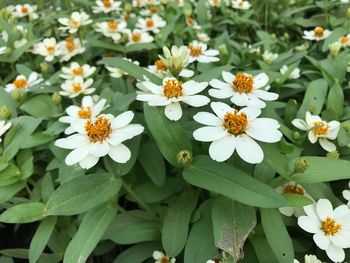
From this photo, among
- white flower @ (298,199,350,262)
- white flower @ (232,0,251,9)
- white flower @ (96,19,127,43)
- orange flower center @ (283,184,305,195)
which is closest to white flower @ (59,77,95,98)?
white flower @ (96,19,127,43)

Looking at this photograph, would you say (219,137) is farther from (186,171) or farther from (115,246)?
(115,246)

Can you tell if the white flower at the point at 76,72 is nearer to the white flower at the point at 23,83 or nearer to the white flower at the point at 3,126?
the white flower at the point at 23,83

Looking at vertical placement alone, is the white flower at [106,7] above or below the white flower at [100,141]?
below

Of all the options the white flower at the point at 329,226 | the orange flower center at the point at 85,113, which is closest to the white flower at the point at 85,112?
the orange flower center at the point at 85,113

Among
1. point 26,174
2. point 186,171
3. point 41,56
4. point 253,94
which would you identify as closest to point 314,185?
point 253,94

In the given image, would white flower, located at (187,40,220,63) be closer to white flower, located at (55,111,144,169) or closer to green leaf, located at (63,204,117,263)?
white flower, located at (55,111,144,169)

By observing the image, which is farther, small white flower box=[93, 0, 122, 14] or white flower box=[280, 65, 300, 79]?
small white flower box=[93, 0, 122, 14]

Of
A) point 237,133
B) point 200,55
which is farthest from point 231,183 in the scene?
point 200,55

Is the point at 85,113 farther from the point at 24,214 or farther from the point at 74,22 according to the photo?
the point at 74,22
